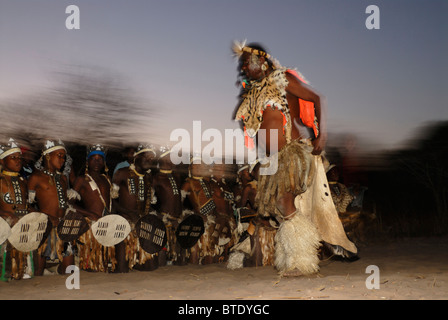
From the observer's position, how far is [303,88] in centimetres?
414

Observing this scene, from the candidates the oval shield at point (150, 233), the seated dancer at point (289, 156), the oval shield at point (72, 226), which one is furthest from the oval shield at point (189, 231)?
the seated dancer at point (289, 156)

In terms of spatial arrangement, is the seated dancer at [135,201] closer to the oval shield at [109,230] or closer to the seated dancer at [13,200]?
the oval shield at [109,230]

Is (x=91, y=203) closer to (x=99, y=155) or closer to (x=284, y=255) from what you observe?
(x=99, y=155)

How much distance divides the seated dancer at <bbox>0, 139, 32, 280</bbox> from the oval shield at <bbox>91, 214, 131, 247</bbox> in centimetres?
82

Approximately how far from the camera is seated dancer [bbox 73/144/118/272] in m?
5.42

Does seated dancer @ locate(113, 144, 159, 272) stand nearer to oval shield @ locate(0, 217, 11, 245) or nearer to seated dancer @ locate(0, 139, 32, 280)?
seated dancer @ locate(0, 139, 32, 280)

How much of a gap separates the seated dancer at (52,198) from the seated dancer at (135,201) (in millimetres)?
637

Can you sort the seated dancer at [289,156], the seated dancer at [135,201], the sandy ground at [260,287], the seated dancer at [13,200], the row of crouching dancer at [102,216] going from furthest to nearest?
the seated dancer at [135,201] → the row of crouching dancer at [102,216] → the seated dancer at [13,200] → the seated dancer at [289,156] → the sandy ground at [260,287]

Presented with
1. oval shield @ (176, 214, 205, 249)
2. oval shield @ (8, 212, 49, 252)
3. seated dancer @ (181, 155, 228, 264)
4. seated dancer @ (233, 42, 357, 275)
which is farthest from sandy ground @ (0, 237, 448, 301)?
seated dancer @ (181, 155, 228, 264)

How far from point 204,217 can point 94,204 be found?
1762 mm

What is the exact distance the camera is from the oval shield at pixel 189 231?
6168mm

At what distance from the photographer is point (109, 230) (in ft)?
17.7

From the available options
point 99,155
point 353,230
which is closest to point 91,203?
point 99,155

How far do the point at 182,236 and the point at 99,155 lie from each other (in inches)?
62.8
